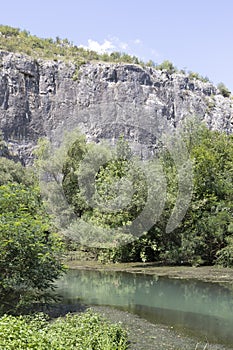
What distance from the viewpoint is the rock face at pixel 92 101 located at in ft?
185

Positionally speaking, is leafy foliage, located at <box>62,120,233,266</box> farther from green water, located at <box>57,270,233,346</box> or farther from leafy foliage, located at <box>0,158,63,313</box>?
leafy foliage, located at <box>0,158,63,313</box>

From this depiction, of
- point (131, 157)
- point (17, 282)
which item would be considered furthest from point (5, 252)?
point (131, 157)

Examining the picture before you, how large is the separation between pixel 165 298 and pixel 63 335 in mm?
8191

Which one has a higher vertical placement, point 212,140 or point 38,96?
point 38,96

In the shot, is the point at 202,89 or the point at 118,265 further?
the point at 202,89

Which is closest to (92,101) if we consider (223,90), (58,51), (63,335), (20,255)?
(58,51)

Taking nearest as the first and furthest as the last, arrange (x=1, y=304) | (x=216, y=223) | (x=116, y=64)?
(x=1, y=304) → (x=216, y=223) → (x=116, y=64)

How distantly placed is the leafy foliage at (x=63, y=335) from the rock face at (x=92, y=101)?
43.2 m

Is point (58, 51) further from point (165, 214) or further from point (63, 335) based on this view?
point (63, 335)

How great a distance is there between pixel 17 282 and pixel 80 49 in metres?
67.6

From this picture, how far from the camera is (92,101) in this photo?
6247 cm

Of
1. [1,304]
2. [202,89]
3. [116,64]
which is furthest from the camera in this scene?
[202,89]

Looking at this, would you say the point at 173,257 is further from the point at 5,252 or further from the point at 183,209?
the point at 5,252

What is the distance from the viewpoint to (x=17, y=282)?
1035cm
